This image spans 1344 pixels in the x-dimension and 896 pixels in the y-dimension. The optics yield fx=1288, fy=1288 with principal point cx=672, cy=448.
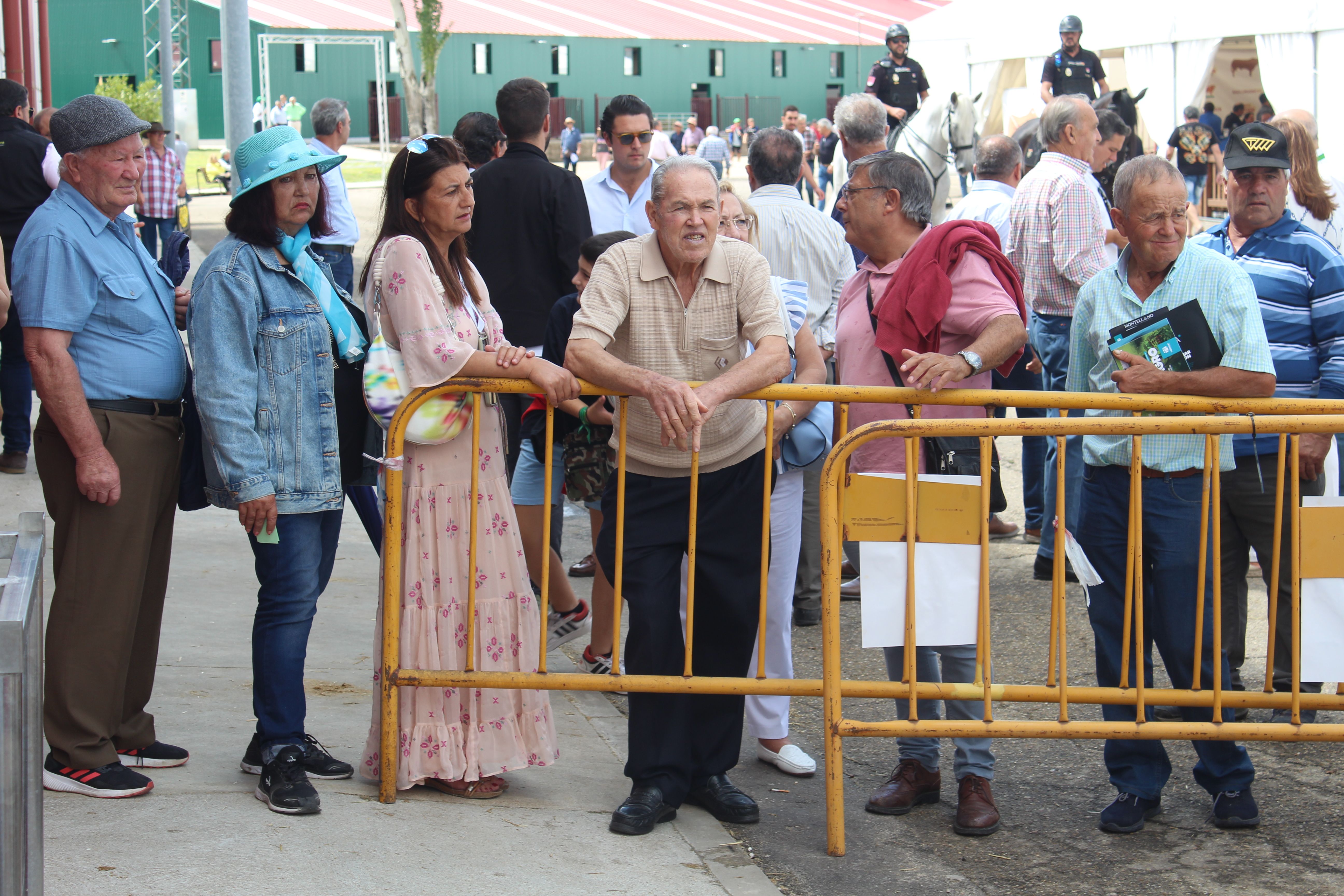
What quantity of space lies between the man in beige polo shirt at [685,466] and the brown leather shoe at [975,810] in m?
0.60

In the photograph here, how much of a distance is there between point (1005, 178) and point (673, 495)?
4.24 meters

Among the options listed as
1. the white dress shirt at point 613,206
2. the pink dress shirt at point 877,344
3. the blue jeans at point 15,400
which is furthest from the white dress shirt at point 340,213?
the pink dress shirt at point 877,344

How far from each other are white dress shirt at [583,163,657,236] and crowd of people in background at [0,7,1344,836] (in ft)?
8.57

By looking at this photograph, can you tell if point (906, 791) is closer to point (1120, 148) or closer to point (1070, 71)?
point (1120, 148)

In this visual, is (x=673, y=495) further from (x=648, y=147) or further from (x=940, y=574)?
(x=648, y=147)

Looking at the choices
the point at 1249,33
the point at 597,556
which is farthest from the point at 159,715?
the point at 1249,33

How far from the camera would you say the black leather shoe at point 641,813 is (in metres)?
3.59

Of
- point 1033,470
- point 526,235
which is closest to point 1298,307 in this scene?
point 1033,470

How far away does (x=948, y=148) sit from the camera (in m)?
10.4

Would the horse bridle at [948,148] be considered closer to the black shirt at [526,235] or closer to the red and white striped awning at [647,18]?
the black shirt at [526,235]

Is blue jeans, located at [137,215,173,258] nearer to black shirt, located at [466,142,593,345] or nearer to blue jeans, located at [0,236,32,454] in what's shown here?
blue jeans, located at [0,236,32,454]

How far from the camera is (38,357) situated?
338 cm

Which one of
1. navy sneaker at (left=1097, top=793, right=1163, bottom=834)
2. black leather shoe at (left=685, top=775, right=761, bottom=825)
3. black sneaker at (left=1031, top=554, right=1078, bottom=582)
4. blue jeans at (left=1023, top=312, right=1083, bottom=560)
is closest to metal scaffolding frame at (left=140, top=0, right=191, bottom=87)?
blue jeans at (left=1023, top=312, right=1083, bottom=560)

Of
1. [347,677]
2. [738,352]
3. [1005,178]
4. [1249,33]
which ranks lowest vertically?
[347,677]
